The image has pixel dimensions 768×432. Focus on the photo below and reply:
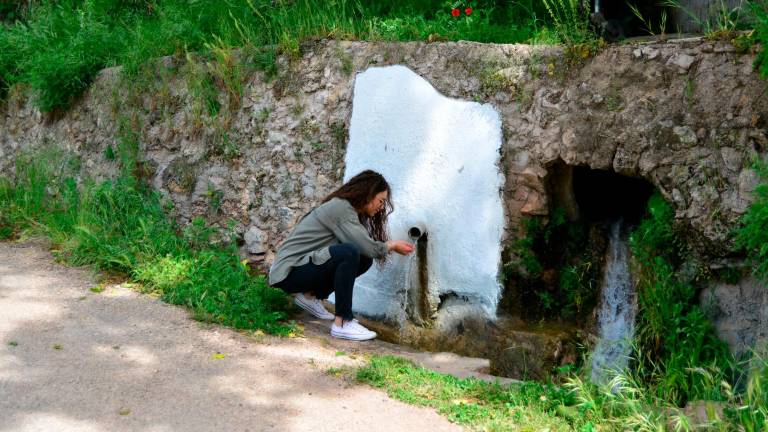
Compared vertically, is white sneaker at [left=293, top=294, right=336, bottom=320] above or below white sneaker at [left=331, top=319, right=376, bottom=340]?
above

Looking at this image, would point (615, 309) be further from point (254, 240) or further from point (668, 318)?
point (254, 240)

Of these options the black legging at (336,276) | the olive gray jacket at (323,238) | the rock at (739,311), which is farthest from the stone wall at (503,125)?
the black legging at (336,276)

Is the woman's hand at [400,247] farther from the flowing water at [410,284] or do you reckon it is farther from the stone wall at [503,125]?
the stone wall at [503,125]

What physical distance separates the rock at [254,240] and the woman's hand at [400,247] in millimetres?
1534

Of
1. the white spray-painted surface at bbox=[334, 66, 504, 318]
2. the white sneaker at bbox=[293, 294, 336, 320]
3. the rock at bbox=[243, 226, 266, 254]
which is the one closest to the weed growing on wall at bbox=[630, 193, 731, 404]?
the white spray-painted surface at bbox=[334, 66, 504, 318]

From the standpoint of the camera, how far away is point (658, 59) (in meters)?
5.22

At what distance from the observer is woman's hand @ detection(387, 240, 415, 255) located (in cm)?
566

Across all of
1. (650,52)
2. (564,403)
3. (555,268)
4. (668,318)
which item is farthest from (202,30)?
(564,403)

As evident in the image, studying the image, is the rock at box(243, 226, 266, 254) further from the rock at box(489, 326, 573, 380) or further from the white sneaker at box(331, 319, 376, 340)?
the rock at box(489, 326, 573, 380)

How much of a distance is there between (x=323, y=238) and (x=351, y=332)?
27.7 inches

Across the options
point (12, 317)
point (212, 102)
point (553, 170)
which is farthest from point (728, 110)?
point (12, 317)

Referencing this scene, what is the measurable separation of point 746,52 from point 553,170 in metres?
1.47

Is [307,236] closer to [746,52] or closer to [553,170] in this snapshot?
[553,170]

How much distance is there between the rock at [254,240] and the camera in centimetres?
680
